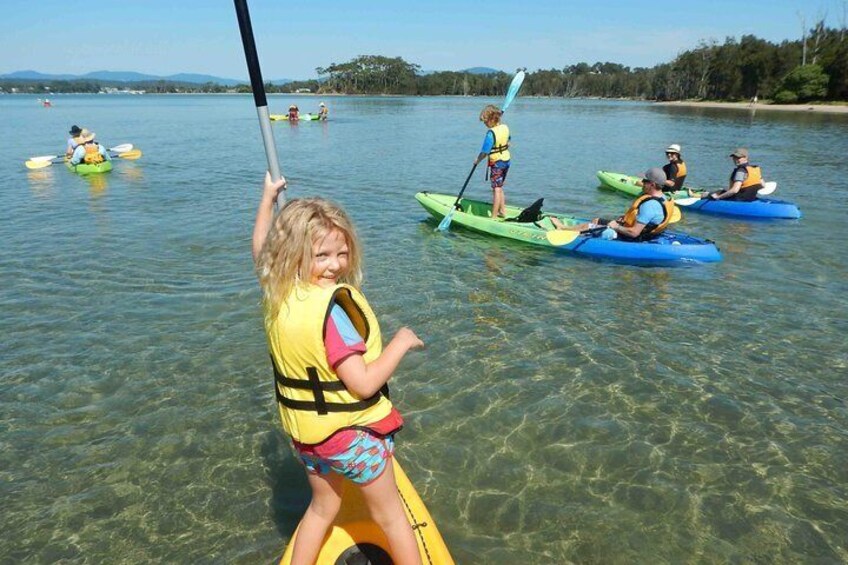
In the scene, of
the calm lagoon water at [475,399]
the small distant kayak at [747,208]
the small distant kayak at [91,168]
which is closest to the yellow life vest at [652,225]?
the calm lagoon water at [475,399]

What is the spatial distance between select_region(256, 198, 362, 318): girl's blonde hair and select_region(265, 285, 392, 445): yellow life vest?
54 millimetres

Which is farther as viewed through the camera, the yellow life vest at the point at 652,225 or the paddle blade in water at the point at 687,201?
the paddle blade in water at the point at 687,201

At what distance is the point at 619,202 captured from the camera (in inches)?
603

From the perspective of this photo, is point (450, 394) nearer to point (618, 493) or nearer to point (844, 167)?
point (618, 493)

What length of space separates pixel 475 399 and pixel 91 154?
1857 centimetres

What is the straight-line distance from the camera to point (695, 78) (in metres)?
102

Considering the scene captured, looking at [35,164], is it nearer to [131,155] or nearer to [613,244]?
[131,155]

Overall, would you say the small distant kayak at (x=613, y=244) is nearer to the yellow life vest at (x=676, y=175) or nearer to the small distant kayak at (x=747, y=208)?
the small distant kayak at (x=747, y=208)

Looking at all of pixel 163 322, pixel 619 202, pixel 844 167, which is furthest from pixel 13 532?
pixel 844 167

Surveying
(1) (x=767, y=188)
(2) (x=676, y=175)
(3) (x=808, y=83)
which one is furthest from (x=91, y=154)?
(3) (x=808, y=83)

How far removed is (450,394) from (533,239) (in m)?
5.66

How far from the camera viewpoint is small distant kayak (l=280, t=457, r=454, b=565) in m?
2.93

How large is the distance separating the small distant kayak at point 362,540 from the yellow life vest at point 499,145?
29.6 ft

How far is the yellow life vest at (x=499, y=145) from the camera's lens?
11109mm
